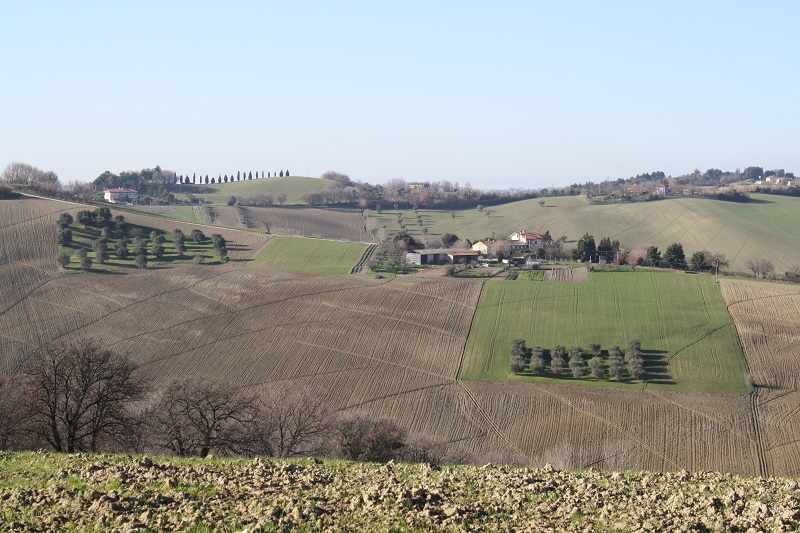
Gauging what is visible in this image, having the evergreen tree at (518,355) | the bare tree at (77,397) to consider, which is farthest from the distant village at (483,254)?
the bare tree at (77,397)

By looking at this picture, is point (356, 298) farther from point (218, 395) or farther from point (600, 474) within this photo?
point (600, 474)

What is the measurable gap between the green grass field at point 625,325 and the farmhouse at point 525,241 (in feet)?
94.6

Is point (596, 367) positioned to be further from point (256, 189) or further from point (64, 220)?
point (256, 189)

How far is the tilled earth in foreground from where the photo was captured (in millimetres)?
13539

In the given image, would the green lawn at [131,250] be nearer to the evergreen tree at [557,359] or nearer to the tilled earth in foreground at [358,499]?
the evergreen tree at [557,359]

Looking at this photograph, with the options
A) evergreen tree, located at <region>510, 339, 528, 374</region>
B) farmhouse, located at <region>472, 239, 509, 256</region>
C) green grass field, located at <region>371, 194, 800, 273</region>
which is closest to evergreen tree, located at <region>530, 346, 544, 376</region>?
evergreen tree, located at <region>510, 339, 528, 374</region>

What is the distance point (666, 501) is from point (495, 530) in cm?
409

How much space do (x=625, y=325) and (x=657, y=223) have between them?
251 ft

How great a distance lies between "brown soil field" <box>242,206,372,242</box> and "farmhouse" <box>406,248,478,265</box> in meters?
28.3

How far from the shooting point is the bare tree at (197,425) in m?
26.8

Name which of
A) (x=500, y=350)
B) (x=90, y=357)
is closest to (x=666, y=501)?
(x=90, y=357)

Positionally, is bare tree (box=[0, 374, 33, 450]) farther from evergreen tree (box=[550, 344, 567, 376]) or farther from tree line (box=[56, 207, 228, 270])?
tree line (box=[56, 207, 228, 270])

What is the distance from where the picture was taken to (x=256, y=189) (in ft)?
614

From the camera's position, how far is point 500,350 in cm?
6338
